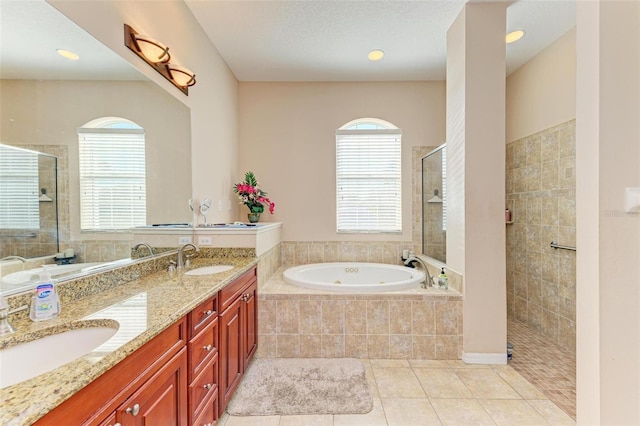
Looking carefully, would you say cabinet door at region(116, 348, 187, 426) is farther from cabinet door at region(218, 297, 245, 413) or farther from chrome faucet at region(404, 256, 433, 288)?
chrome faucet at region(404, 256, 433, 288)

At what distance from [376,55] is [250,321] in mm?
2854

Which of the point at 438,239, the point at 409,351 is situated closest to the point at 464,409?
the point at 409,351

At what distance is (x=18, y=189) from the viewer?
3.26 ft

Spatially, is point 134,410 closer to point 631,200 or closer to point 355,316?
point 355,316

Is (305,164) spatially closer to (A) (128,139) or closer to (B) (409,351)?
(A) (128,139)

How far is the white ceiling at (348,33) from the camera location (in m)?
2.22

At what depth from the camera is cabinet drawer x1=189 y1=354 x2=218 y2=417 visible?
123 centimetres

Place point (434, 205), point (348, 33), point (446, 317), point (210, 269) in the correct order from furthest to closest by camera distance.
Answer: point (434, 205) < point (348, 33) < point (446, 317) < point (210, 269)

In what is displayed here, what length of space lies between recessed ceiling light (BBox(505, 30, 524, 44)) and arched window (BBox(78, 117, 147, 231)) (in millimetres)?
3207

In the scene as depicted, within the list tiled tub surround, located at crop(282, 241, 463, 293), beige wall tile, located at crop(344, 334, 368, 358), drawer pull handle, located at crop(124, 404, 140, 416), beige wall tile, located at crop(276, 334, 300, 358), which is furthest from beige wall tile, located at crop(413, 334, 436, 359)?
drawer pull handle, located at crop(124, 404, 140, 416)

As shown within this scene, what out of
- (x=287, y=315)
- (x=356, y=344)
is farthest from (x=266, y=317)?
(x=356, y=344)

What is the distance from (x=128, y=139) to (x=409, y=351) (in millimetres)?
2569

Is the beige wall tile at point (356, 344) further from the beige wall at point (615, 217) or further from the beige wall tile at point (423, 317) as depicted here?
the beige wall at point (615, 217)

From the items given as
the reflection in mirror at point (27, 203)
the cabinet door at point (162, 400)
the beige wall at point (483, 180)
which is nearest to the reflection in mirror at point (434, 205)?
the beige wall at point (483, 180)
